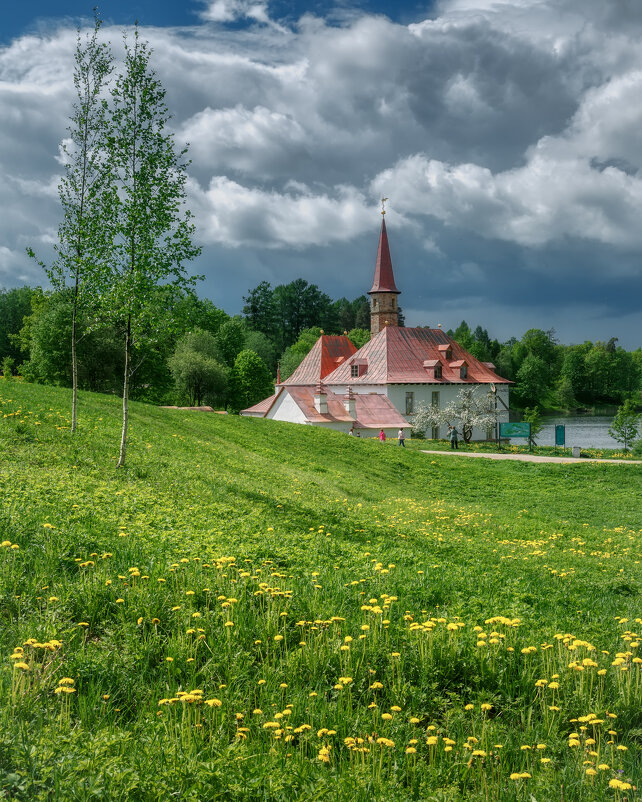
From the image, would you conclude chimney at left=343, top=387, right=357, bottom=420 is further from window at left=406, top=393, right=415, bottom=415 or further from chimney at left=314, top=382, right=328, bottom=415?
window at left=406, top=393, right=415, bottom=415

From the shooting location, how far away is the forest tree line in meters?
Result: 50.2

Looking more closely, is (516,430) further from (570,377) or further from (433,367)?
(570,377)

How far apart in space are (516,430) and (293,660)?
40.9m

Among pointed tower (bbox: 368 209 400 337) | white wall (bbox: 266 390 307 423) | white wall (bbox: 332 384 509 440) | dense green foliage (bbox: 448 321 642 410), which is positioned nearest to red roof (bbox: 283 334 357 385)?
white wall (bbox: 332 384 509 440)

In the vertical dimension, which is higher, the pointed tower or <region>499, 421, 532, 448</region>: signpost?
the pointed tower

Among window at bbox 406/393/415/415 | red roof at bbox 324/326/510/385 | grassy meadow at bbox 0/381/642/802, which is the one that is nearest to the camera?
grassy meadow at bbox 0/381/642/802

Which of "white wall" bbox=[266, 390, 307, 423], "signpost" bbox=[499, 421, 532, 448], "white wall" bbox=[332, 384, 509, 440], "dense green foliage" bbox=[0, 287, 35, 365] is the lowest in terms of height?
"signpost" bbox=[499, 421, 532, 448]

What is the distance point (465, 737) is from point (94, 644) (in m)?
3.03

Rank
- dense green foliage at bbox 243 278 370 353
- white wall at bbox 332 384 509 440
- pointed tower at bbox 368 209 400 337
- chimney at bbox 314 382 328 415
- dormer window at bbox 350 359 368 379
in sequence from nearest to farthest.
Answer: chimney at bbox 314 382 328 415
white wall at bbox 332 384 509 440
dormer window at bbox 350 359 368 379
pointed tower at bbox 368 209 400 337
dense green foliage at bbox 243 278 370 353

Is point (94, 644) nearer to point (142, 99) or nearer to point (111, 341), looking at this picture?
point (142, 99)

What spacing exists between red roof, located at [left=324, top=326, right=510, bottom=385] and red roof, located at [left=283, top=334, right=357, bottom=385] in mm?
1834

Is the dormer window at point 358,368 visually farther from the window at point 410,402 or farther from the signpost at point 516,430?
the signpost at point 516,430

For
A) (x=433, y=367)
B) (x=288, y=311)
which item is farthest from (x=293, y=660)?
(x=288, y=311)

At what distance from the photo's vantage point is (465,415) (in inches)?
2074
